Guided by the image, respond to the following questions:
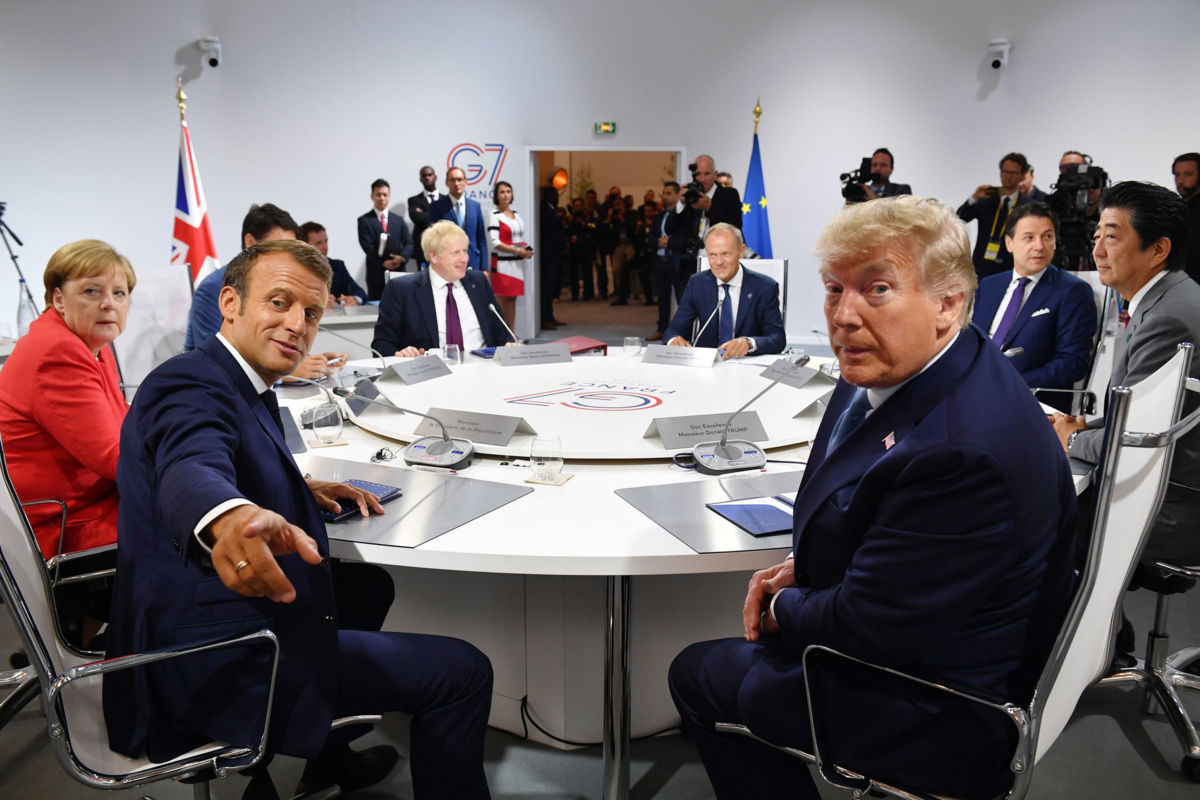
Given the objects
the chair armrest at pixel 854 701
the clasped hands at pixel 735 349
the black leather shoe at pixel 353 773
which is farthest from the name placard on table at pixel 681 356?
the chair armrest at pixel 854 701

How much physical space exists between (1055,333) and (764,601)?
257cm

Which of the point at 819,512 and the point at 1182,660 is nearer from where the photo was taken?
the point at 819,512

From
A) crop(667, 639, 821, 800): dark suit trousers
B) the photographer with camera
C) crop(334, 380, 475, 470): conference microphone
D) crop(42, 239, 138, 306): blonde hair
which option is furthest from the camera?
the photographer with camera

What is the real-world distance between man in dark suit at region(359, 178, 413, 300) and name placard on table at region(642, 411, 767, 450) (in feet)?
20.7

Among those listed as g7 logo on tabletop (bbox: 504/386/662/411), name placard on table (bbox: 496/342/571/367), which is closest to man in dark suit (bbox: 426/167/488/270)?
name placard on table (bbox: 496/342/571/367)

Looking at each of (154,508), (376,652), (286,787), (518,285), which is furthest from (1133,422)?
(518,285)

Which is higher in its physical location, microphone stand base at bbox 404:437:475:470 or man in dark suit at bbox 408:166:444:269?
man in dark suit at bbox 408:166:444:269

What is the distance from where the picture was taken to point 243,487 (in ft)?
4.98

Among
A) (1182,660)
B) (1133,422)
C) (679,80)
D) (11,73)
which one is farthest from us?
(679,80)

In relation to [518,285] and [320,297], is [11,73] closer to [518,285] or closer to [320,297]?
[518,285]

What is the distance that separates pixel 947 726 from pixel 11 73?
9561 mm

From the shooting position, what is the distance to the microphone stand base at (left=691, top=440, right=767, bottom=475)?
2166 millimetres

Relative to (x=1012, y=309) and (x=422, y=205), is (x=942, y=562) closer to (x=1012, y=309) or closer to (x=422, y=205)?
(x=1012, y=309)

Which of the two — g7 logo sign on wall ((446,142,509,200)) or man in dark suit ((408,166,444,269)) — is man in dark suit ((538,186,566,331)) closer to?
g7 logo sign on wall ((446,142,509,200))
